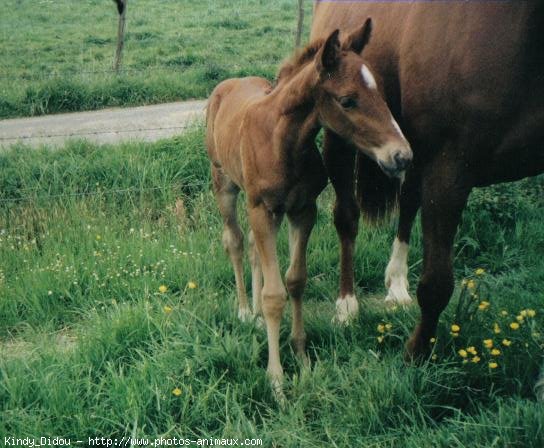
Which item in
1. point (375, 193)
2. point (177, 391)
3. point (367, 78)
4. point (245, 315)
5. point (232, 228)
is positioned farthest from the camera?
point (375, 193)

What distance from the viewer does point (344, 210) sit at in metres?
4.14

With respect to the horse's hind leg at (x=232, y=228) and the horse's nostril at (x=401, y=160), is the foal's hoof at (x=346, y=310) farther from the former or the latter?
the horse's nostril at (x=401, y=160)

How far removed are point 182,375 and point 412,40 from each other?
1873mm

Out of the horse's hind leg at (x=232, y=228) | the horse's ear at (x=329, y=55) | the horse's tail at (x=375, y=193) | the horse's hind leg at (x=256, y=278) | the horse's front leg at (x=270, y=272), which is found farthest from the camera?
the horse's tail at (x=375, y=193)

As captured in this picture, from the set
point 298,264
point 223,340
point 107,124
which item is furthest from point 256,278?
point 107,124

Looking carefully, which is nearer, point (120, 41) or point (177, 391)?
point (177, 391)

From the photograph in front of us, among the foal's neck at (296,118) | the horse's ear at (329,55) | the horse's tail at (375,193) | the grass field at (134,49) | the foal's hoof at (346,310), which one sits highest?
the horse's ear at (329,55)

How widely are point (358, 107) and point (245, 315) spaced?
4.86 ft

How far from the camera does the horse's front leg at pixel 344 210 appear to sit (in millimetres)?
3879

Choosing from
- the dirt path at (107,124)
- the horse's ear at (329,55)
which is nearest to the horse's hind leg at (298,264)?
the horse's ear at (329,55)

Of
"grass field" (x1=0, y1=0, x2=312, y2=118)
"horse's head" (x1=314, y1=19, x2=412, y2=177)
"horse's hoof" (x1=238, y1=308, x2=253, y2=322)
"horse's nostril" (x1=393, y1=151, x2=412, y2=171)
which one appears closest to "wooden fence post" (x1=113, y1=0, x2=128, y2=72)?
"grass field" (x1=0, y1=0, x2=312, y2=118)

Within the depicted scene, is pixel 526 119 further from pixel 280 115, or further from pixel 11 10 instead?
pixel 11 10

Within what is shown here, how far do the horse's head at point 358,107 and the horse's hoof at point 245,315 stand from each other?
1209 millimetres

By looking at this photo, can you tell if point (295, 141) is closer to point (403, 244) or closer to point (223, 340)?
point (223, 340)
